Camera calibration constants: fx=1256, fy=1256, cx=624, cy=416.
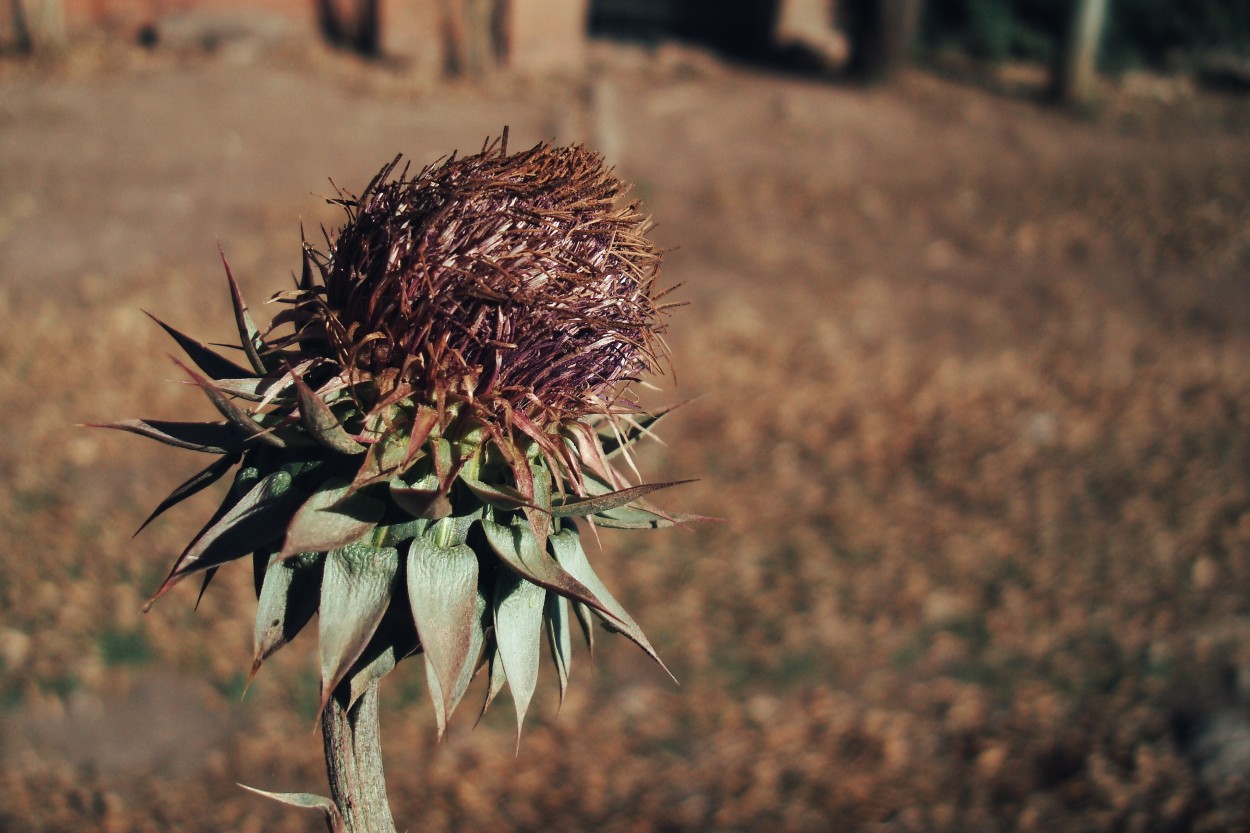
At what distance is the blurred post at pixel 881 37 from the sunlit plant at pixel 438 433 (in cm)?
1269

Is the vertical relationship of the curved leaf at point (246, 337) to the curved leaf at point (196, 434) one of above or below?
above

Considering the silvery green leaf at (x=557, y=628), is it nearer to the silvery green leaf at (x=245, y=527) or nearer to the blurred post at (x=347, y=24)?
the silvery green leaf at (x=245, y=527)

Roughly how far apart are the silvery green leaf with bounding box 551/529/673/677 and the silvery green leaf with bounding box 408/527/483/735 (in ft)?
0.54

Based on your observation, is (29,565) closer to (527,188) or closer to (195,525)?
(195,525)

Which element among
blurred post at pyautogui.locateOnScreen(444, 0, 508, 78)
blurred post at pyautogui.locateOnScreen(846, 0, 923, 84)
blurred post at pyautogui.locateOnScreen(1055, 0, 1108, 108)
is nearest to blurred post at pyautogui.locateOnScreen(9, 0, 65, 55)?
blurred post at pyautogui.locateOnScreen(444, 0, 508, 78)

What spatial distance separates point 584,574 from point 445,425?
362 millimetres

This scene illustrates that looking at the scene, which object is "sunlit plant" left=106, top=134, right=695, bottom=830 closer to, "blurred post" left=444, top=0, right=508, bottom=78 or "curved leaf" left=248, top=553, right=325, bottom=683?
"curved leaf" left=248, top=553, right=325, bottom=683

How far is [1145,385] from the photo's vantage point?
9.09 m

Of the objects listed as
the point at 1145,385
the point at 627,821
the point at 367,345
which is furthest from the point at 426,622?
the point at 1145,385

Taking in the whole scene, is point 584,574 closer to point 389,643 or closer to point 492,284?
point 389,643

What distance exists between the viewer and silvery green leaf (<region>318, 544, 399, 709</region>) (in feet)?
6.36

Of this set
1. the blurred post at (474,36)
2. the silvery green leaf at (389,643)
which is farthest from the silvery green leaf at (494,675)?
the blurred post at (474,36)

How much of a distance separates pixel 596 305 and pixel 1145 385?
786 cm

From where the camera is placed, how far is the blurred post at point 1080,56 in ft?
44.7
